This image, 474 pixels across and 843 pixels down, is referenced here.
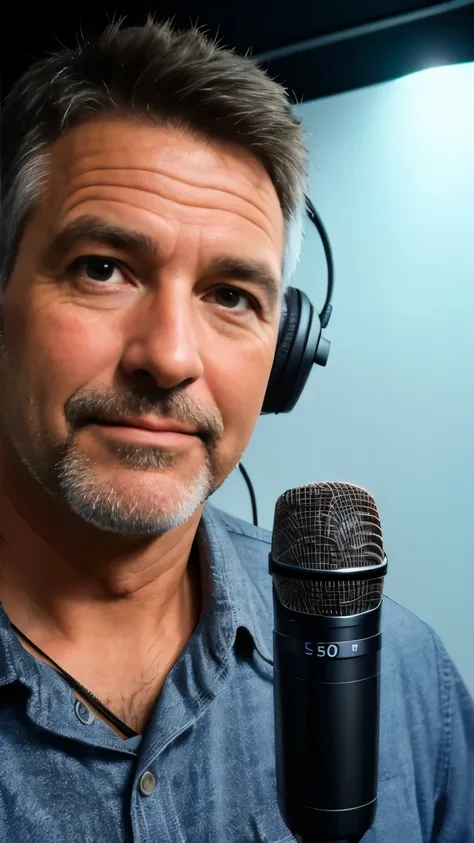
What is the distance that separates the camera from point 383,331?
106 centimetres

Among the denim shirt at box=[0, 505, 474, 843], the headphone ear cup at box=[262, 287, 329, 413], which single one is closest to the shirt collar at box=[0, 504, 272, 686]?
the denim shirt at box=[0, 505, 474, 843]

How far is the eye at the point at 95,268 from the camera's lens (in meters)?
0.78

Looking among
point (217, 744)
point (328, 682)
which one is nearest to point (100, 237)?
point (328, 682)

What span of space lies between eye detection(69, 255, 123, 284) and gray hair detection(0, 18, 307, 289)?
0.37 feet

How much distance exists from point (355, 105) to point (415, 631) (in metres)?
0.88

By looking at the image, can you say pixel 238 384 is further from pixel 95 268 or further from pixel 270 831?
pixel 270 831

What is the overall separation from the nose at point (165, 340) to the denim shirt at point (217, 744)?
0.35 metres

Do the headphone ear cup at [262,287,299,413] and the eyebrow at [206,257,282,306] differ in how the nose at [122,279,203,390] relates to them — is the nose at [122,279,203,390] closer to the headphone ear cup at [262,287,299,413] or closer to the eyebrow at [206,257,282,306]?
the eyebrow at [206,257,282,306]

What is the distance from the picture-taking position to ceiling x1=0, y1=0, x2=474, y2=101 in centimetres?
97

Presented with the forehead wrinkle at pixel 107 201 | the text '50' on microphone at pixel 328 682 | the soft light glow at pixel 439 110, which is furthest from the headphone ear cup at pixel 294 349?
the text '50' on microphone at pixel 328 682

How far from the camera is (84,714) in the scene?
0.75 meters

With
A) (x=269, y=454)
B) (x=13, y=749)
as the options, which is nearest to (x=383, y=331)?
(x=269, y=454)

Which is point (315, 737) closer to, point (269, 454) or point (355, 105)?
point (269, 454)

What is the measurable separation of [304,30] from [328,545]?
86 centimetres
